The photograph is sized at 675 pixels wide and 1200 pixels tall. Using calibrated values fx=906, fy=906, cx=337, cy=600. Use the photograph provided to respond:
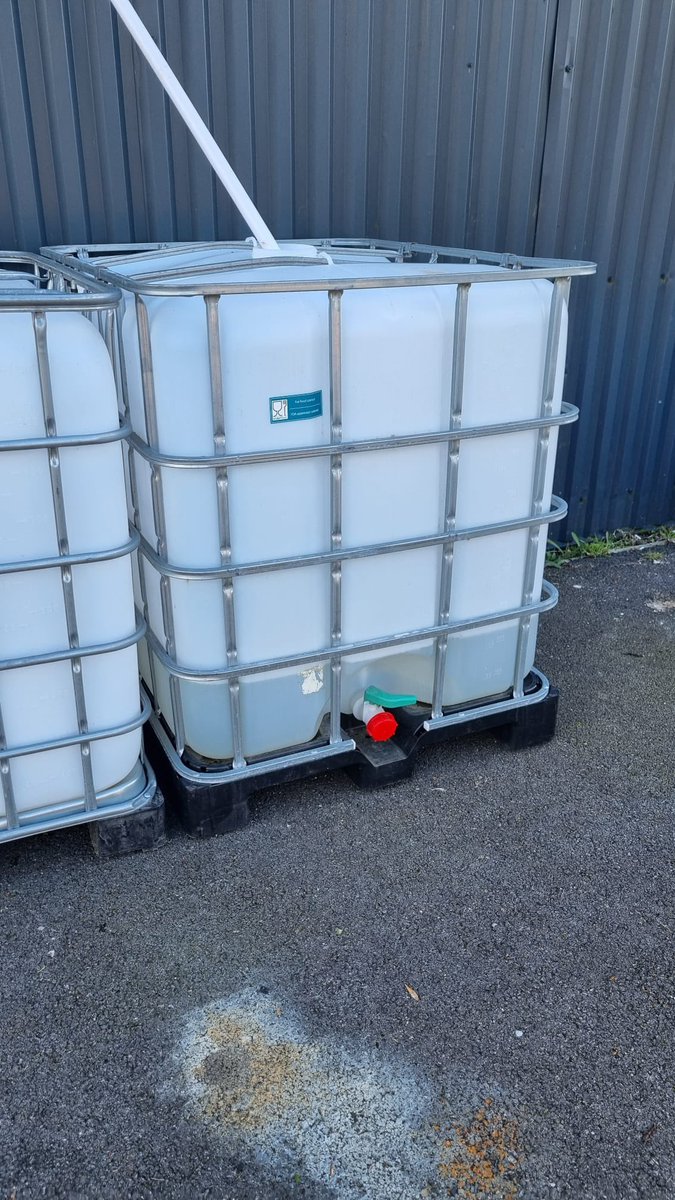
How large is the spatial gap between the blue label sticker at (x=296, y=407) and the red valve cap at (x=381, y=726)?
842 millimetres

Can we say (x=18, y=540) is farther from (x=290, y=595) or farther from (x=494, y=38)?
(x=494, y=38)

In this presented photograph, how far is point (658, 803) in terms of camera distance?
2.58 metres

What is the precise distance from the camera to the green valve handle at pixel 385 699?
8.16 ft

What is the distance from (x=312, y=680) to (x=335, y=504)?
49 cm

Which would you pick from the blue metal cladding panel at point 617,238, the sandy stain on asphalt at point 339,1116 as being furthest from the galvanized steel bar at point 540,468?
the blue metal cladding panel at point 617,238

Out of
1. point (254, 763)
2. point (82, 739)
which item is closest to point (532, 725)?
point (254, 763)

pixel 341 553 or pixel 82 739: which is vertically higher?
pixel 341 553

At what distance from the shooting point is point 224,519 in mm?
Result: 2105

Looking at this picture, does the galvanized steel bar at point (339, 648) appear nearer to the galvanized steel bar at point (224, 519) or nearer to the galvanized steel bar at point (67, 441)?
the galvanized steel bar at point (224, 519)

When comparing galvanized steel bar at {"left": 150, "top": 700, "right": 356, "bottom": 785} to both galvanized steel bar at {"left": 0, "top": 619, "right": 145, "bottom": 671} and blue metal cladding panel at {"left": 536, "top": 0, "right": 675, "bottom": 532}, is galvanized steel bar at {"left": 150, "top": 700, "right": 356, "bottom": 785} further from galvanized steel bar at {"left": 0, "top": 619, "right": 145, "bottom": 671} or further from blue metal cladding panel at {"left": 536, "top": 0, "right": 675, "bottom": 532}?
blue metal cladding panel at {"left": 536, "top": 0, "right": 675, "bottom": 532}

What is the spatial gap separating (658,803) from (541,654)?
924 mm

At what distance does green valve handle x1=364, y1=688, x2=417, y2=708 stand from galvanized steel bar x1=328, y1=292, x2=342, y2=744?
0.10 meters

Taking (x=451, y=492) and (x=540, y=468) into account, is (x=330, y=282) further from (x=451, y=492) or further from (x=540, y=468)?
(x=540, y=468)

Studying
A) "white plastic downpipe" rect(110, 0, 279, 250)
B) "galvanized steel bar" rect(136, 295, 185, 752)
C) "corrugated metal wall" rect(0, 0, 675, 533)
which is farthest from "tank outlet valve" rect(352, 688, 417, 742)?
"corrugated metal wall" rect(0, 0, 675, 533)
